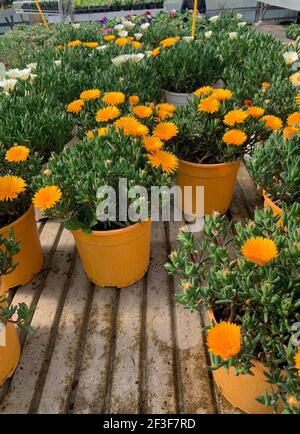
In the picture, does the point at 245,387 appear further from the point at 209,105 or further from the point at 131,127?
the point at 209,105

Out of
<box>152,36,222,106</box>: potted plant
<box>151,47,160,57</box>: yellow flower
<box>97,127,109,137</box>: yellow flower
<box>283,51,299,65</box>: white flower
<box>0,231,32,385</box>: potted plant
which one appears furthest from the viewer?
<box>151,47,160,57</box>: yellow flower

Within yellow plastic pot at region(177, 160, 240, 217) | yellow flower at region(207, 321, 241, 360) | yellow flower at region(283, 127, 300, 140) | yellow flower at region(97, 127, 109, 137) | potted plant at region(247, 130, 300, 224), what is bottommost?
yellow plastic pot at region(177, 160, 240, 217)

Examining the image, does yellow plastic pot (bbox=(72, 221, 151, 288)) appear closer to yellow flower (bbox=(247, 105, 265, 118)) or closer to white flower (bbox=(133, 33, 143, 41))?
yellow flower (bbox=(247, 105, 265, 118))

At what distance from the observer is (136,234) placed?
4.76ft

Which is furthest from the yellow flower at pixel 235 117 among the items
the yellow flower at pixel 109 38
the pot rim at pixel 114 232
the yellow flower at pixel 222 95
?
the yellow flower at pixel 109 38

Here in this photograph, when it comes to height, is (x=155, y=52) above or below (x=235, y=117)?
above

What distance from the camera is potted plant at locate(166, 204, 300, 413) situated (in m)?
0.82

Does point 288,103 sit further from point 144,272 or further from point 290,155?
point 144,272

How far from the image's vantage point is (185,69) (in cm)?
232

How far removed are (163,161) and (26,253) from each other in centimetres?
75

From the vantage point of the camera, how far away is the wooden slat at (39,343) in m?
1.23

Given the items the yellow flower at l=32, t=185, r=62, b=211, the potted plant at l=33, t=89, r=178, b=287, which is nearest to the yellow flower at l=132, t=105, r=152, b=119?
the potted plant at l=33, t=89, r=178, b=287

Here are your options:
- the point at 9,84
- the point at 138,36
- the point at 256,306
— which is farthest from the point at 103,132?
the point at 138,36

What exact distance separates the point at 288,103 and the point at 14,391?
1.81 m
